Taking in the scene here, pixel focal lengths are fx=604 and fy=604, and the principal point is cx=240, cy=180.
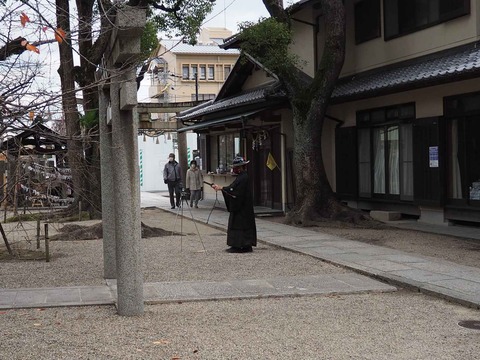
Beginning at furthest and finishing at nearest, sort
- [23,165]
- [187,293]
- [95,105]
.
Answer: [95,105] → [23,165] → [187,293]

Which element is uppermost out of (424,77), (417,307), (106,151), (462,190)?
(424,77)

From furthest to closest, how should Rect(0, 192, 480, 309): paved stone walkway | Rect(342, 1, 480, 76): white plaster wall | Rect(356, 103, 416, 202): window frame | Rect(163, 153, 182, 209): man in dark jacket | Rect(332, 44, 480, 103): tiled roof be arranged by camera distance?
Rect(163, 153, 182, 209): man in dark jacket
Rect(356, 103, 416, 202): window frame
Rect(342, 1, 480, 76): white plaster wall
Rect(332, 44, 480, 103): tiled roof
Rect(0, 192, 480, 309): paved stone walkway

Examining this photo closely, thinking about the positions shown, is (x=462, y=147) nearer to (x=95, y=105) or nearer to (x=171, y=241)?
(x=171, y=241)

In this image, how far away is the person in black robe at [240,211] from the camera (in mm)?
11664

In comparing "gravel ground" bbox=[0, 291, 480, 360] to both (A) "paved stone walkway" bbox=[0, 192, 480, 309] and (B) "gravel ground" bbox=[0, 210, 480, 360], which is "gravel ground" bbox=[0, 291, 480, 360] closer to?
(B) "gravel ground" bbox=[0, 210, 480, 360]

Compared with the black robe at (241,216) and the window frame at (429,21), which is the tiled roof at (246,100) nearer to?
the window frame at (429,21)

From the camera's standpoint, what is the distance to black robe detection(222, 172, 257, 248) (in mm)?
11680

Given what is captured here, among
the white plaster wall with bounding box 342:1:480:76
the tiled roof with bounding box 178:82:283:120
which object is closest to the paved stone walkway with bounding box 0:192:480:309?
the white plaster wall with bounding box 342:1:480:76

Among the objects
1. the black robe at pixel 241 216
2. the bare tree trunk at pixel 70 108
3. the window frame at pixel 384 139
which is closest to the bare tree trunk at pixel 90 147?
the bare tree trunk at pixel 70 108

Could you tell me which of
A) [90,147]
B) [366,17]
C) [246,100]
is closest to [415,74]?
[366,17]

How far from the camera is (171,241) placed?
13891 millimetres

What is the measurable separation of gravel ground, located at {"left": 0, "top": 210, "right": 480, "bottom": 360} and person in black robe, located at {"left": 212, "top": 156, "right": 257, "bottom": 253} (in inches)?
84.6

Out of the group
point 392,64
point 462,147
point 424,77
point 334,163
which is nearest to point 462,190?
point 462,147

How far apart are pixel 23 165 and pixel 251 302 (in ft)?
16.5
